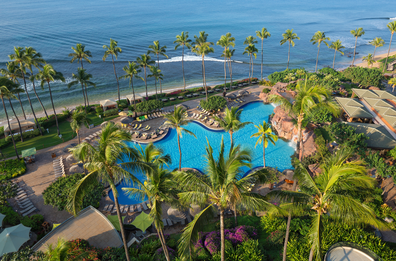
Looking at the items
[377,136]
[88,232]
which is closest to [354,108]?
[377,136]

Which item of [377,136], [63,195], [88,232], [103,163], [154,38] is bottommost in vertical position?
[88,232]

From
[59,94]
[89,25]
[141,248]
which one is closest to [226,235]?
[141,248]

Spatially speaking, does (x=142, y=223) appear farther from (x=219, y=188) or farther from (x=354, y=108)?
(x=354, y=108)

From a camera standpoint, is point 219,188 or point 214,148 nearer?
point 219,188

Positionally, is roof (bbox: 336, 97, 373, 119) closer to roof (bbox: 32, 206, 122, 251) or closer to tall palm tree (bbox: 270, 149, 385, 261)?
tall palm tree (bbox: 270, 149, 385, 261)

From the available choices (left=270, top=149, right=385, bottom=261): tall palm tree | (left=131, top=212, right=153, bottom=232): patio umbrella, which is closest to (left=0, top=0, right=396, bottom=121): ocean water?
(left=131, top=212, right=153, bottom=232): patio umbrella

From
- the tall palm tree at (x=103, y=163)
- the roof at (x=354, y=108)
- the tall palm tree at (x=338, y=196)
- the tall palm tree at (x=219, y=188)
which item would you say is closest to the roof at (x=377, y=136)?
the roof at (x=354, y=108)
